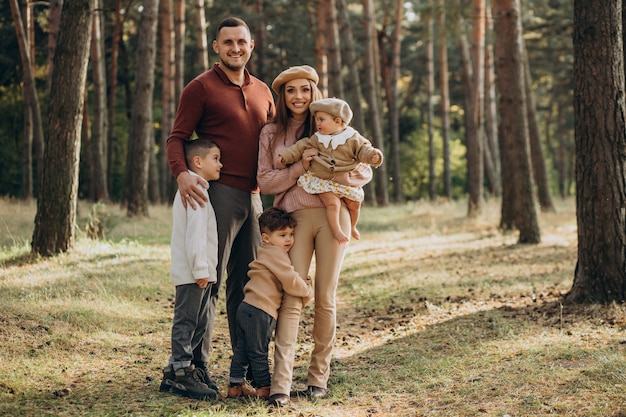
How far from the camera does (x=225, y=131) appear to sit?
4906 mm

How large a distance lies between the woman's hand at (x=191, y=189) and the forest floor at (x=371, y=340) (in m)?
1.31

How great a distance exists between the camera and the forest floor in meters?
4.66

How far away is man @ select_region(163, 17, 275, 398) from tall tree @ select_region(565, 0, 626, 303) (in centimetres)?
368

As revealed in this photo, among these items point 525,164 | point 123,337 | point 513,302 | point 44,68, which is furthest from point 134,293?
point 44,68

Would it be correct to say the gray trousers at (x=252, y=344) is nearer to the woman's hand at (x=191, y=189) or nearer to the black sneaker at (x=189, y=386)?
the black sneaker at (x=189, y=386)

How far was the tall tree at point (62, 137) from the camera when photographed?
9.34 meters

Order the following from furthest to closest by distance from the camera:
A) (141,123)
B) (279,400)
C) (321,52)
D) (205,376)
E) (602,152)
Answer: (321,52), (141,123), (602,152), (205,376), (279,400)

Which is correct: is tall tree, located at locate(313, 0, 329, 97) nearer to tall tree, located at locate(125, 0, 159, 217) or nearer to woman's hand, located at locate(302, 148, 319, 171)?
tall tree, located at locate(125, 0, 159, 217)

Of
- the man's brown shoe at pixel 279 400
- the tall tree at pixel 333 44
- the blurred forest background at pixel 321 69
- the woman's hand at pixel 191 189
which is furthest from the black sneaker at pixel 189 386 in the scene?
the tall tree at pixel 333 44

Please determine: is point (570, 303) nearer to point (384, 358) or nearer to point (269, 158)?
point (384, 358)

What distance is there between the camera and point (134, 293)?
26.9ft

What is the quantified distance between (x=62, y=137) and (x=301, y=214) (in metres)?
5.61

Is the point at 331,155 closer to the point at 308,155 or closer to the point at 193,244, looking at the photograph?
the point at 308,155

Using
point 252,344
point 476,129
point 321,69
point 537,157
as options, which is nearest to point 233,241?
point 252,344
